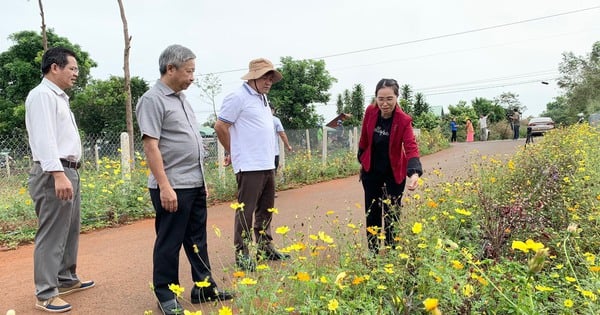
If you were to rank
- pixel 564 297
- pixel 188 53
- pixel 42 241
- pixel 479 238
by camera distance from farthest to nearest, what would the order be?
pixel 479 238, pixel 42 241, pixel 188 53, pixel 564 297

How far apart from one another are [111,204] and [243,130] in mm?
3567

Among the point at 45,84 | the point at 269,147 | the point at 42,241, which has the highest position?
the point at 45,84

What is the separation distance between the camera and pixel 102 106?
90.3 ft

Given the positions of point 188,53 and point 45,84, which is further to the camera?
point 45,84

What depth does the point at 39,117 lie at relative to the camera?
2812 millimetres

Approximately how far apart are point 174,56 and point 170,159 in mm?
634

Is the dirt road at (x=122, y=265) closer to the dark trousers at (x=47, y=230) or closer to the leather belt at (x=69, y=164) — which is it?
the dark trousers at (x=47, y=230)

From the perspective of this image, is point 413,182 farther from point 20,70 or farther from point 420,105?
point 420,105

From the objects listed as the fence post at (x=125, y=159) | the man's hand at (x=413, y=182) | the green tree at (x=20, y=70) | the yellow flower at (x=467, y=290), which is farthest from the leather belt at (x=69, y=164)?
the green tree at (x=20, y=70)

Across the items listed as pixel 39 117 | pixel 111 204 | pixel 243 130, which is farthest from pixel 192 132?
pixel 111 204

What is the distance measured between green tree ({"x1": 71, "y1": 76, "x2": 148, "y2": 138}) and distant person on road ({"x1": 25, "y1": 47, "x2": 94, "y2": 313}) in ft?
79.5

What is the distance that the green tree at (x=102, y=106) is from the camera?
2653cm

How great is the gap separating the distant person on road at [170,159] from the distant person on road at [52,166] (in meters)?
0.61

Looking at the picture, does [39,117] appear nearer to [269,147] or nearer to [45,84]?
[45,84]
